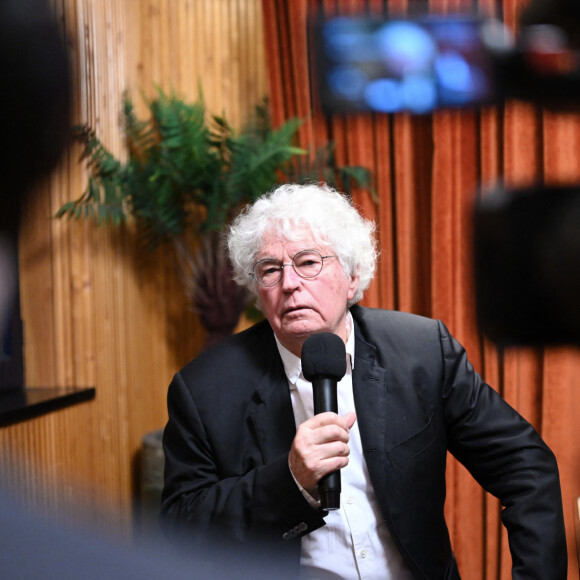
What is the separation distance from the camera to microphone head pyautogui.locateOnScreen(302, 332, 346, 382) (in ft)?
3.14

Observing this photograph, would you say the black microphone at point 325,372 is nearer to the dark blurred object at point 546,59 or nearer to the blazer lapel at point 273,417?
the blazer lapel at point 273,417

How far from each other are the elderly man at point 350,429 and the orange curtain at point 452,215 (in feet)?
2.07

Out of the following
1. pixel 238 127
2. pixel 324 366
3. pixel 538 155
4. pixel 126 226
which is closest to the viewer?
pixel 324 366

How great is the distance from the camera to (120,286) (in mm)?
2557

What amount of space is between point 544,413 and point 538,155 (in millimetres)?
836

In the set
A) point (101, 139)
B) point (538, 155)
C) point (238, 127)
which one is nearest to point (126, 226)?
point (101, 139)

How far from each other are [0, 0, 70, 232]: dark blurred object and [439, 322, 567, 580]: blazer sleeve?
1168 millimetres

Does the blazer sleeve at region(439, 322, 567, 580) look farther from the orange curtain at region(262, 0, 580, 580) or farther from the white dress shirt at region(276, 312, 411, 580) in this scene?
the orange curtain at region(262, 0, 580, 580)

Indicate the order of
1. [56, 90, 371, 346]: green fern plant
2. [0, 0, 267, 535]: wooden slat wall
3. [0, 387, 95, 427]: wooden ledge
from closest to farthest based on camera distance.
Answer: [0, 387, 95, 427]: wooden ledge
[0, 0, 267, 535]: wooden slat wall
[56, 90, 371, 346]: green fern plant

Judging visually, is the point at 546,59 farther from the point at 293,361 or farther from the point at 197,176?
the point at 197,176

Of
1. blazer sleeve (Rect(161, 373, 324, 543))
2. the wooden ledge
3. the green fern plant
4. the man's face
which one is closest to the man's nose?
the man's face

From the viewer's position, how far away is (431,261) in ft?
7.44

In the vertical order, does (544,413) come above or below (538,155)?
below

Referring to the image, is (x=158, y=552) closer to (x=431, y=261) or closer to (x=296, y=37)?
A: (x=431, y=261)
